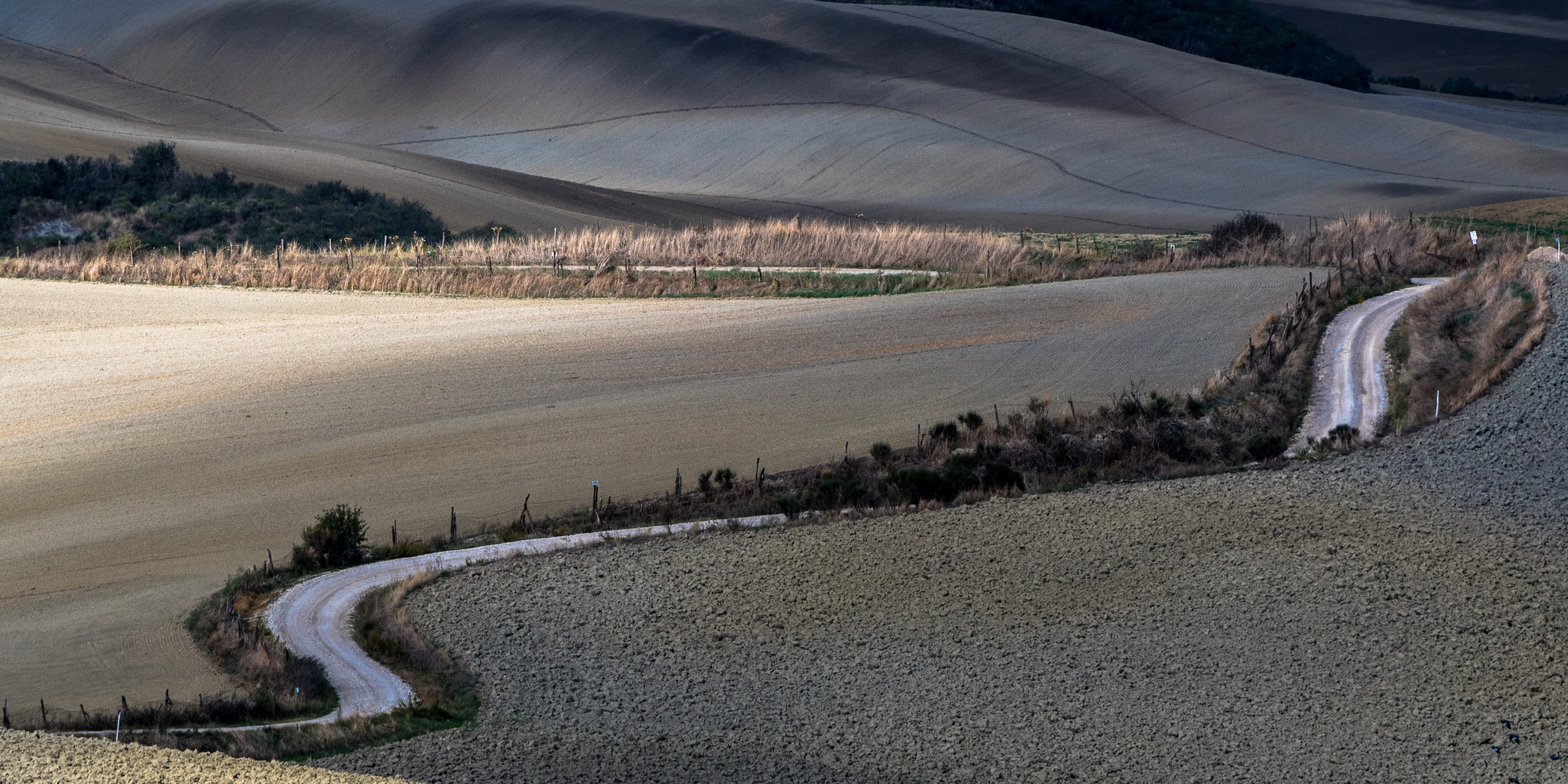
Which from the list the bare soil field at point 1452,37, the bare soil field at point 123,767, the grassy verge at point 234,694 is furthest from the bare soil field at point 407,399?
the bare soil field at point 1452,37

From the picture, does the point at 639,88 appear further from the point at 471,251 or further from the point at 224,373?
the point at 224,373

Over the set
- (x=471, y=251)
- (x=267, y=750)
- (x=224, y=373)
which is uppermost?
(x=471, y=251)

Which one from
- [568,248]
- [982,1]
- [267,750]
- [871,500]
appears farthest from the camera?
[982,1]

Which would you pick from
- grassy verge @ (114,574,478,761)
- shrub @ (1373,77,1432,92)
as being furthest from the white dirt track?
shrub @ (1373,77,1432,92)

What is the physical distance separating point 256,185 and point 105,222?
7.28 meters

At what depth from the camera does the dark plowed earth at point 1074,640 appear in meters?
9.77

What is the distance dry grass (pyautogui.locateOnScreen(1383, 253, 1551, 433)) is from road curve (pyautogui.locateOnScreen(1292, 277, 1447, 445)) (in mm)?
305

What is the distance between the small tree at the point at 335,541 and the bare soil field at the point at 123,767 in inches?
347

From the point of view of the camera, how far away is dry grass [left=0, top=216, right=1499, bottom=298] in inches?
1264

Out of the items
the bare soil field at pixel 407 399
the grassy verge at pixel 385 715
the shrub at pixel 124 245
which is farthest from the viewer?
the shrub at pixel 124 245

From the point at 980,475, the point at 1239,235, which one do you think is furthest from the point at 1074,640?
the point at 1239,235

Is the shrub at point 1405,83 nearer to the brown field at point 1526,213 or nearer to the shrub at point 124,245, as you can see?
the brown field at point 1526,213

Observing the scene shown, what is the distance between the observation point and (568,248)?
119 ft

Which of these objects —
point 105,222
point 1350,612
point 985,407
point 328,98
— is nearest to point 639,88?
point 328,98
